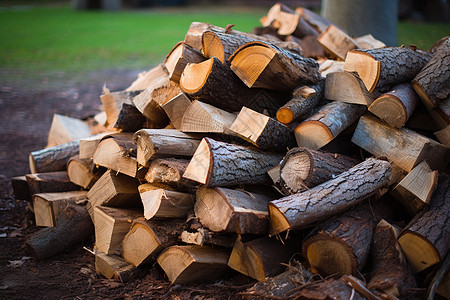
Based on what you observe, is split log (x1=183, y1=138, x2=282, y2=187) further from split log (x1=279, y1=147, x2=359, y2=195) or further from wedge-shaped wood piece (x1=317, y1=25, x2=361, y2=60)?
wedge-shaped wood piece (x1=317, y1=25, x2=361, y2=60)

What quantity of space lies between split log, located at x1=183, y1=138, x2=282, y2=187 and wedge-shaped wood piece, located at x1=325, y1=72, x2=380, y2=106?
730mm

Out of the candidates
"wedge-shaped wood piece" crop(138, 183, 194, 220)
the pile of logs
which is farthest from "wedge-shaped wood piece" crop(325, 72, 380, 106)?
"wedge-shaped wood piece" crop(138, 183, 194, 220)

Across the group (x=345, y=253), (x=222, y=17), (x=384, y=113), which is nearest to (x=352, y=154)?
(x=384, y=113)

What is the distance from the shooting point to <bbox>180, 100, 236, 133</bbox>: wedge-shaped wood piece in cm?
268

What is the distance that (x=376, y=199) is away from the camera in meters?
2.56

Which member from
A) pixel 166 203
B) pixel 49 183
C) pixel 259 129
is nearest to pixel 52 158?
pixel 49 183

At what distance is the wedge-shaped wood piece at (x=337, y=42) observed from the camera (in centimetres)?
393

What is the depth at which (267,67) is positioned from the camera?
8.93 feet

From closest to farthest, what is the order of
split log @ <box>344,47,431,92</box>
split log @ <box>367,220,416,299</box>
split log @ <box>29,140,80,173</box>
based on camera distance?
1. split log @ <box>367,220,416,299</box>
2. split log @ <box>344,47,431,92</box>
3. split log @ <box>29,140,80,173</box>

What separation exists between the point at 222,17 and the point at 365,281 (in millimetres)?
16117

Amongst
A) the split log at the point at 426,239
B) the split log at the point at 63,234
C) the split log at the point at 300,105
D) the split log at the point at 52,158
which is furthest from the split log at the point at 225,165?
the split log at the point at 52,158

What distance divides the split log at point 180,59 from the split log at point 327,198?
1232mm

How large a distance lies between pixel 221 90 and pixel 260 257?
3.60 feet

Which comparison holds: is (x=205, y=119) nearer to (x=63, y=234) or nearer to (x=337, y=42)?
(x=63, y=234)
